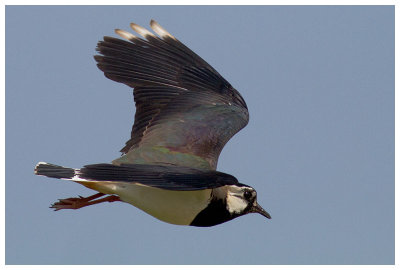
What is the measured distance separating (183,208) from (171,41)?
334 centimetres

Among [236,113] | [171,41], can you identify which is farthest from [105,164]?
[171,41]

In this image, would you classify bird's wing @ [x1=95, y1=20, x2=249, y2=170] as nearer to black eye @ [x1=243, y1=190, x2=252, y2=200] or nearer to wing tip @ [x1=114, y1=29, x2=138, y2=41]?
wing tip @ [x1=114, y1=29, x2=138, y2=41]

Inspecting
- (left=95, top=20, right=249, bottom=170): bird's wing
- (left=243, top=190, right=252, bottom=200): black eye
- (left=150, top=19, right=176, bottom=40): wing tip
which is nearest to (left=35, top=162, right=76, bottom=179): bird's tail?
(left=95, top=20, right=249, bottom=170): bird's wing

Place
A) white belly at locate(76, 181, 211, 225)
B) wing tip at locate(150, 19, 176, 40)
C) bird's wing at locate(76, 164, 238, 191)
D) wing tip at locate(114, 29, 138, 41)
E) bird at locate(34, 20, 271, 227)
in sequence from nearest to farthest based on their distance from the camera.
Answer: bird's wing at locate(76, 164, 238, 191), bird at locate(34, 20, 271, 227), white belly at locate(76, 181, 211, 225), wing tip at locate(114, 29, 138, 41), wing tip at locate(150, 19, 176, 40)

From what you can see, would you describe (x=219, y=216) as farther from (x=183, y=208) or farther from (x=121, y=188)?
(x=121, y=188)

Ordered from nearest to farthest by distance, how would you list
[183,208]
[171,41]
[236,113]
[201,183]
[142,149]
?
[201,183]
[183,208]
[142,149]
[236,113]
[171,41]

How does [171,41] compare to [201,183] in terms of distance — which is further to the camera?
[171,41]

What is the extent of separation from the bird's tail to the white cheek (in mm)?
1715

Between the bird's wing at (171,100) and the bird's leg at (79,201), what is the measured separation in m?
0.49

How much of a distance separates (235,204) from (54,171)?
75.1 inches

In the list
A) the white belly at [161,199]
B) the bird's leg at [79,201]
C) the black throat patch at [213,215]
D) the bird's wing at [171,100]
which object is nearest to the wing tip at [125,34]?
the bird's wing at [171,100]

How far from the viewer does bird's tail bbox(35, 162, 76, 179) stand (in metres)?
8.30

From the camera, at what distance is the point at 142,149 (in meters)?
9.80

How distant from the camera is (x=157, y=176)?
8125 mm
